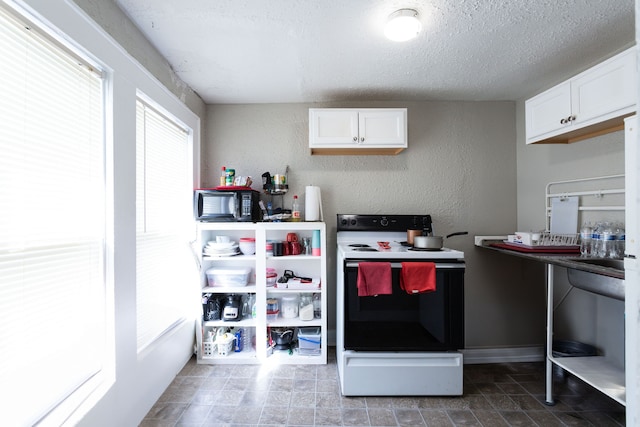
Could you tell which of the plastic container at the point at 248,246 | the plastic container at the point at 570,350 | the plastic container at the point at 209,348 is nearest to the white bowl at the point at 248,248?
the plastic container at the point at 248,246

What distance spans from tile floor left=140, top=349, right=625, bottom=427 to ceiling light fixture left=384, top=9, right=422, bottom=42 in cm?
221

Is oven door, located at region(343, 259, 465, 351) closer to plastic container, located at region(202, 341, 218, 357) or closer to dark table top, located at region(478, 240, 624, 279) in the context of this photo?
dark table top, located at region(478, 240, 624, 279)

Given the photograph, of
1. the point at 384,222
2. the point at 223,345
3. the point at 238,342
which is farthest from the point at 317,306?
the point at 384,222

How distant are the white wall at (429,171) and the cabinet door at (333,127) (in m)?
0.29

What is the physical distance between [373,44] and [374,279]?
1476 mm

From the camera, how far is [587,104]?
5.26ft

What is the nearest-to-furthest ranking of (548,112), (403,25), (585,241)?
1. (403,25)
2. (585,241)
3. (548,112)

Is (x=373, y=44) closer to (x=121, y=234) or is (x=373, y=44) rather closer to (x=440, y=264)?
(x=440, y=264)

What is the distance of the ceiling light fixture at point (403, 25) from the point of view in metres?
1.42

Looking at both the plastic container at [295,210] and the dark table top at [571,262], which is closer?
the dark table top at [571,262]

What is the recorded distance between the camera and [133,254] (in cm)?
155

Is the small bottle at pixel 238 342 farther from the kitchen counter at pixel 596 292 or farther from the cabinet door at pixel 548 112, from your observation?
the cabinet door at pixel 548 112

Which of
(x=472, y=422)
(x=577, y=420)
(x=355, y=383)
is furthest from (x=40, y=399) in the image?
(x=577, y=420)

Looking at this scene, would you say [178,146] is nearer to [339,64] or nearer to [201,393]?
[339,64]
